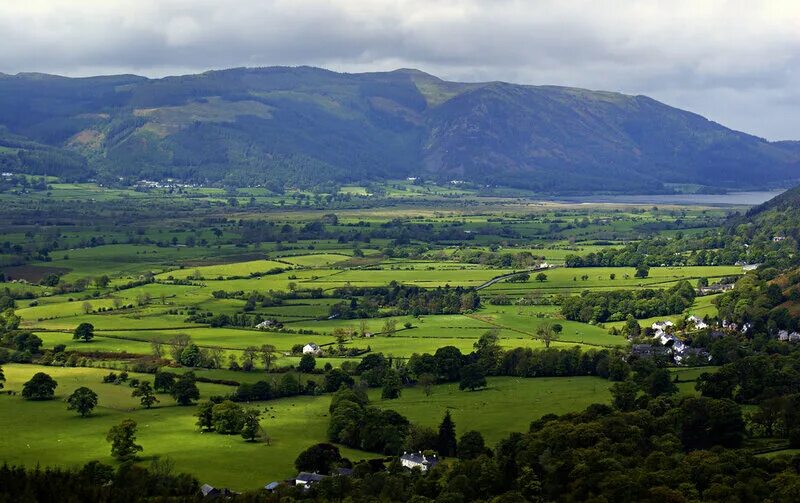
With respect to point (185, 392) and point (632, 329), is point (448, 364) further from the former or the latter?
point (632, 329)

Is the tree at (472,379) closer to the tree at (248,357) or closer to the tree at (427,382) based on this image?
the tree at (427,382)

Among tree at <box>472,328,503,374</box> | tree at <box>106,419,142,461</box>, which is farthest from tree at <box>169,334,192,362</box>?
tree at <box>106,419,142,461</box>

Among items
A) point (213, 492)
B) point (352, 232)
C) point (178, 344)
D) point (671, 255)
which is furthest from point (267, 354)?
point (352, 232)

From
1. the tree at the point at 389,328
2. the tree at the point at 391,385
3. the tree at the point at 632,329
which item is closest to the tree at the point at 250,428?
the tree at the point at 391,385

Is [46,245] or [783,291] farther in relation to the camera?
A: [46,245]

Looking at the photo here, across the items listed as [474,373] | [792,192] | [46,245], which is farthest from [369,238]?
[474,373]

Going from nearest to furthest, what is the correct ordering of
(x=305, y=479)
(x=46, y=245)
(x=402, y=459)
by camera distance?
1. (x=305, y=479)
2. (x=402, y=459)
3. (x=46, y=245)

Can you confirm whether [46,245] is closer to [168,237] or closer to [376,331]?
[168,237]
